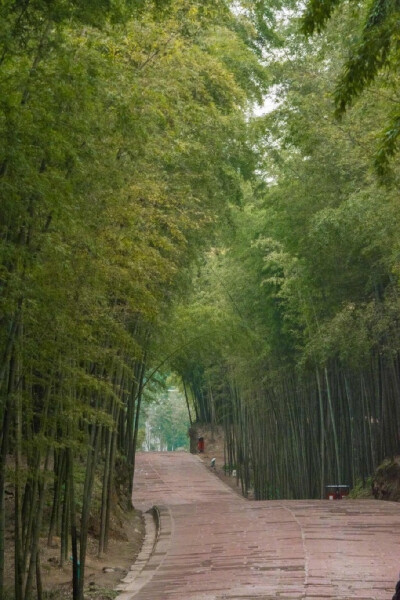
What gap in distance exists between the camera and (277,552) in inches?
400

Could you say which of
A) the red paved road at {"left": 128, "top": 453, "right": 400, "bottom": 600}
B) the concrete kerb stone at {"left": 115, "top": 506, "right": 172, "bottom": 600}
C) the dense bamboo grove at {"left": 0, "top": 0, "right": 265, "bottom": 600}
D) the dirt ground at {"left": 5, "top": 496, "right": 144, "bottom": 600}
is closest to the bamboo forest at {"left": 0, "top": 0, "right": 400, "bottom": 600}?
the dense bamboo grove at {"left": 0, "top": 0, "right": 265, "bottom": 600}

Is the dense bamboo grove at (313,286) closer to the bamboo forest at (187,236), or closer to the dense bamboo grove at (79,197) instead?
the bamboo forest at (187,236)

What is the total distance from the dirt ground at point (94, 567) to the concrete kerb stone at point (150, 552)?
0.11 m

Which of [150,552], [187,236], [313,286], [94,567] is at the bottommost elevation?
[94,567]

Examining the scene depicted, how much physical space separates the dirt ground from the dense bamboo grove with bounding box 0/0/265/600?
180mm

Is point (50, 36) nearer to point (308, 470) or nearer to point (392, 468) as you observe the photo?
point (392, 468)

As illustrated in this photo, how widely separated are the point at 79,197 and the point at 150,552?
6.33 metres

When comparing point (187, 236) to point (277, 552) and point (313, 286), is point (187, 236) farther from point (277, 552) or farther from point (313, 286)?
point (313, 286)

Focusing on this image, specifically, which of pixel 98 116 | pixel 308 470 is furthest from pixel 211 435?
pixel 98 116

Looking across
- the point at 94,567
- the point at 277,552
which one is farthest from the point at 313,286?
the point at 94,567

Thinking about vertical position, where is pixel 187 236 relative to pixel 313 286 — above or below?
below

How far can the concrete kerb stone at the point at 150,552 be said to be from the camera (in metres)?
9.24

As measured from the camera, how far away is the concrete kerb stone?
924 cm

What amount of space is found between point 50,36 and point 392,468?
36.8 ft
